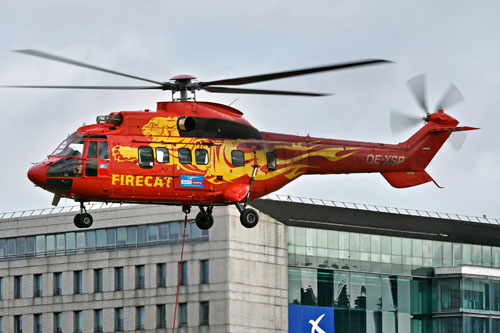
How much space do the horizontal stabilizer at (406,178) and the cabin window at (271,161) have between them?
6031mm

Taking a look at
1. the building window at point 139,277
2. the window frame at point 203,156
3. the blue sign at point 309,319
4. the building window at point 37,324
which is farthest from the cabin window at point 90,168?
the building window at point 37,324

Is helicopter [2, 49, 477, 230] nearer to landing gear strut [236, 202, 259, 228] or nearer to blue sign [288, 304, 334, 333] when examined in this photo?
landing gear strut [236, 202, 259, 228]

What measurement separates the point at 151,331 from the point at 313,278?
43.3 feet

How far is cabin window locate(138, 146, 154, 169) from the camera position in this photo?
166ft

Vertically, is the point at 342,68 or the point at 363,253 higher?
the point at 342,68

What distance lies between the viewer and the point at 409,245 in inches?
4279

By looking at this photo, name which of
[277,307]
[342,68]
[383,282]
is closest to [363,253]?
[383,282]

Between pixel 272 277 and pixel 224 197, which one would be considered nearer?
pixel 224 197

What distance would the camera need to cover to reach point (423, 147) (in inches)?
2315

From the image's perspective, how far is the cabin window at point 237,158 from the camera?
173ft

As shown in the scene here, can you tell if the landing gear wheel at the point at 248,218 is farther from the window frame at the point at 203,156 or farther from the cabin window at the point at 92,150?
the cabin window at the point at 92,150

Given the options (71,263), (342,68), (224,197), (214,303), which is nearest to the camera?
(342,68)

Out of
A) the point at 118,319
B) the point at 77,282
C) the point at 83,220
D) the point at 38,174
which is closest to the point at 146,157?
the point at 83,220

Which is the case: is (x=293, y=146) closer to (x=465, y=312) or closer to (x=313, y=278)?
(x=313, y=278)
